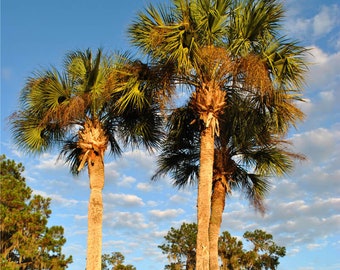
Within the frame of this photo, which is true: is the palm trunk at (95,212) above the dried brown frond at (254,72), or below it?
below

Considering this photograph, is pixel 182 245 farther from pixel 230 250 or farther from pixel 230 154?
pixel 230 154

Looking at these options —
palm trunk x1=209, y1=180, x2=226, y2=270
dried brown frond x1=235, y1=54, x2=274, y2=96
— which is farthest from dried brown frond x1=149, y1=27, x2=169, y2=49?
palm trunk x1=209, y1=180, x2=226, y2=270

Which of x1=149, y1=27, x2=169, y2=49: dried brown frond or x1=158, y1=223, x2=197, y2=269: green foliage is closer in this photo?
x1=149, y1=27, x2=169, y2=49: dried brown frond

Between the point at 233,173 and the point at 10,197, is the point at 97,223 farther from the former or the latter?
the point at 10,197

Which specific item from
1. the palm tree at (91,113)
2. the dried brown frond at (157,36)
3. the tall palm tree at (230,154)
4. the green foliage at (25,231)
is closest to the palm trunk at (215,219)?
the tall palm tree at (230,154)

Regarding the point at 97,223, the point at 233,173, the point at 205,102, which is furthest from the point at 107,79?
the point at 233,173

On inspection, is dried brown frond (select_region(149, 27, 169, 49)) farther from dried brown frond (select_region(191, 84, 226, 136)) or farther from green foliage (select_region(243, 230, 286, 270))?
green foliage (select_region(243, 230, 286, 270))

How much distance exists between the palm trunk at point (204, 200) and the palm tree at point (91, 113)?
2.23 metres

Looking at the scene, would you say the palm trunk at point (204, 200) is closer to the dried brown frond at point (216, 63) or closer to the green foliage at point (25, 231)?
the dried brown frond at point (216, 63)

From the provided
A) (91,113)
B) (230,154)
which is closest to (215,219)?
(230,154)

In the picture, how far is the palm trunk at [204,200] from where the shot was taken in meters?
10.4

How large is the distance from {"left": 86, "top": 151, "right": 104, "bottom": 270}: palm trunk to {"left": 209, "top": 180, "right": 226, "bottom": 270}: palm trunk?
12.5 ft

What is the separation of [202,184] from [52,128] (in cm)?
530

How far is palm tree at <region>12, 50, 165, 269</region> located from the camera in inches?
485
